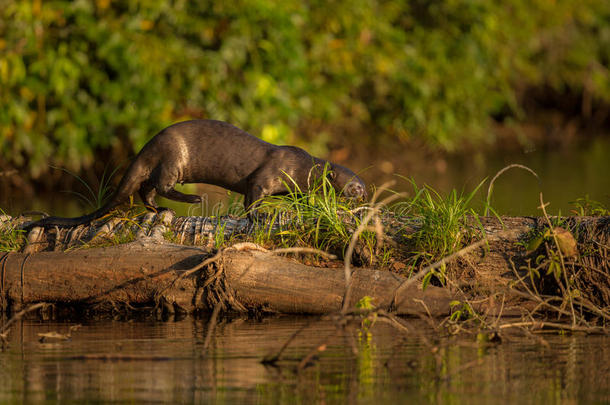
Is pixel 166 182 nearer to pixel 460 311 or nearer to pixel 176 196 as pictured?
pixel 176 196

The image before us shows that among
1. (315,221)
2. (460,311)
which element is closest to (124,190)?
(315,221)

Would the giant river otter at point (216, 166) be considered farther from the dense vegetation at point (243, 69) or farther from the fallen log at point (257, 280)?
the dense vegetation at point (243, 69)

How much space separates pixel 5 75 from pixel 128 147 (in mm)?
2569

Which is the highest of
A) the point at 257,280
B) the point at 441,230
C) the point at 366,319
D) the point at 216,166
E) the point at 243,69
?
the point at 243,69

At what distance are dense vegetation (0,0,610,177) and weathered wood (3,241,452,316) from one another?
7128 mm

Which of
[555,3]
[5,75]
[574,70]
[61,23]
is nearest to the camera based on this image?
[5,75]

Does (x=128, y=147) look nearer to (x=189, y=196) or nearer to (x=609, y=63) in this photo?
(x=189, y=196)

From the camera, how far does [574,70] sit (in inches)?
903

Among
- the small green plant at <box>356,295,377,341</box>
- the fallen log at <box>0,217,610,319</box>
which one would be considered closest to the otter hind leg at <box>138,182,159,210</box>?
the fallen log at <box>0,217,610,319</box>

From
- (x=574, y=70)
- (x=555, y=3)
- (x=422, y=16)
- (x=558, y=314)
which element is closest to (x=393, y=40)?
(x=422, y=16)

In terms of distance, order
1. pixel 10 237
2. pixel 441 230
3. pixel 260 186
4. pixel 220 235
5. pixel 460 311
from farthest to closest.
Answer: pixel 260 186
pixel 10 237
pixel 220 235
pixel 441 230
pixel 460 311

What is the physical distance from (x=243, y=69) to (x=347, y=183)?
8456 mm

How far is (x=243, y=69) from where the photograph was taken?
14555 mm

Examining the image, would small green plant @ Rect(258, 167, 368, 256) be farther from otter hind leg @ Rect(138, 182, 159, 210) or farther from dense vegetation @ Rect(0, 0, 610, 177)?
dense vegetation @ Rect(0, 0, 610, 177)
